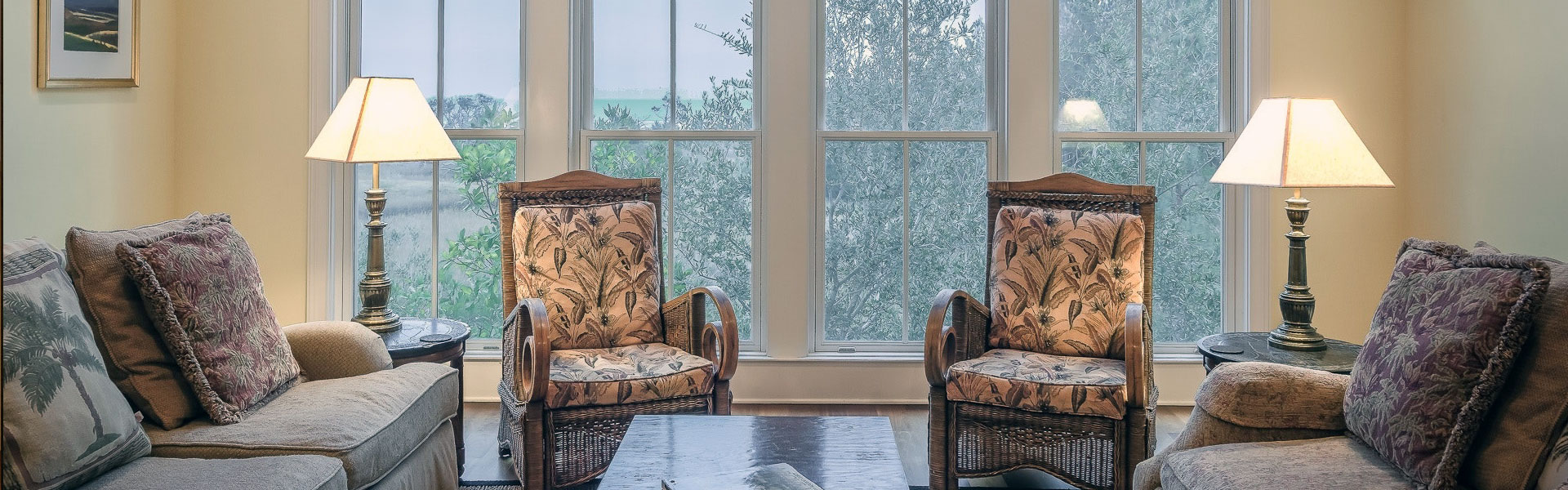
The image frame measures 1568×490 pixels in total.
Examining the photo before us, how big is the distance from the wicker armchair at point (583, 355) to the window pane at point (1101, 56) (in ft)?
5.62

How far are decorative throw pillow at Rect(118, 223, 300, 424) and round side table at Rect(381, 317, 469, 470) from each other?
473 mm

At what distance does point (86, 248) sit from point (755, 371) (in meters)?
2.48

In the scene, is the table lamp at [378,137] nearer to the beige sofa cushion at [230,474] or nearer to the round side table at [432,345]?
the round side table at [432,345]

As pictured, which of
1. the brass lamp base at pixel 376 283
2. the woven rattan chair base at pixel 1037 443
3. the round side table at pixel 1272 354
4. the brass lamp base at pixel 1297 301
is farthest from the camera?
the brass lamp base at pixel 376 283

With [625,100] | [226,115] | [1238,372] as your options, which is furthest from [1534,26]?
[226,115]

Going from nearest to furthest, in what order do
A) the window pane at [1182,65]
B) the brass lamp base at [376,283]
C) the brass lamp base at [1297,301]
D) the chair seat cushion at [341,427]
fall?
the chair seat cushion at [341,427] → the brass lamp base at [1297,301] → the brass lamp base at [376,283] → the window pane at [1182,65]

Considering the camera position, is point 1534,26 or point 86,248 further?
point 1534,26

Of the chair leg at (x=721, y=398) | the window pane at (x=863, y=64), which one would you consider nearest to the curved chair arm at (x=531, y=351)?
→ the chair leg at (x=721, y=398)

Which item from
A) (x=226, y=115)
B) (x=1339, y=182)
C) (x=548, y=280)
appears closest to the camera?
(x=1339, y=182)

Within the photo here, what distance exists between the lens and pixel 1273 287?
4312 mm

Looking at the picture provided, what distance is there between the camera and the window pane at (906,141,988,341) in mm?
4395

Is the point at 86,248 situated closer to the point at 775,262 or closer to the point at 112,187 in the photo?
the point at 112,187

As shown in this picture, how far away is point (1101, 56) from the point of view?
4.32m

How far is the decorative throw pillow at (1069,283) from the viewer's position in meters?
Result: 3.42
